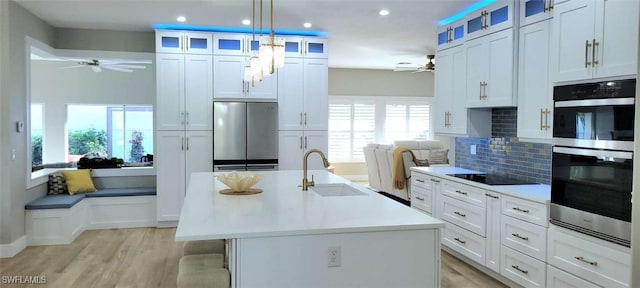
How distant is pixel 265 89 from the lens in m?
5.79

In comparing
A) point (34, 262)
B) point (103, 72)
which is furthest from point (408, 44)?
point (103, 72)

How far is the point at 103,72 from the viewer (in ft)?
31.1

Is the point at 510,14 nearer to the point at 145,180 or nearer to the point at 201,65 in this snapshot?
the point at 201,65

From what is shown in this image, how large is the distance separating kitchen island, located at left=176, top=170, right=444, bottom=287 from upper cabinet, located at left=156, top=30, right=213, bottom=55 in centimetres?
360

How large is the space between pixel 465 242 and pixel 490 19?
206cm

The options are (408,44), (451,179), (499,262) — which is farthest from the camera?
(408,44)

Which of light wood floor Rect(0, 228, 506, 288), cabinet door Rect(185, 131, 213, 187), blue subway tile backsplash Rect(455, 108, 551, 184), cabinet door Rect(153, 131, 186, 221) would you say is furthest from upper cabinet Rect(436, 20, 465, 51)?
cabinet door Rect(153, 131, 186, 221)

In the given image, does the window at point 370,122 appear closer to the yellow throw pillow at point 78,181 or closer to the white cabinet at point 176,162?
the white cabinet at point 176,162

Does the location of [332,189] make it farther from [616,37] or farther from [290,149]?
[290,149]

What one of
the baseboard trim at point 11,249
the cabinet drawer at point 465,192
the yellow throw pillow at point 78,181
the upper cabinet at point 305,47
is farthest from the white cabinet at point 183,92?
the cabinet drawer at point 465,192

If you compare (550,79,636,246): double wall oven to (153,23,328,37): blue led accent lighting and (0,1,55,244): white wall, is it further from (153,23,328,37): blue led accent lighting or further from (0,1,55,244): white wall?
(0,1,55,244): white wall

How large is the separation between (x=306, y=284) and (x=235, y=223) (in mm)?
444

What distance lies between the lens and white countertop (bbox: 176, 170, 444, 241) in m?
2.04


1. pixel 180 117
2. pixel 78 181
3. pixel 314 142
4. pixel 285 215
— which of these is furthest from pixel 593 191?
pixel 78 181
